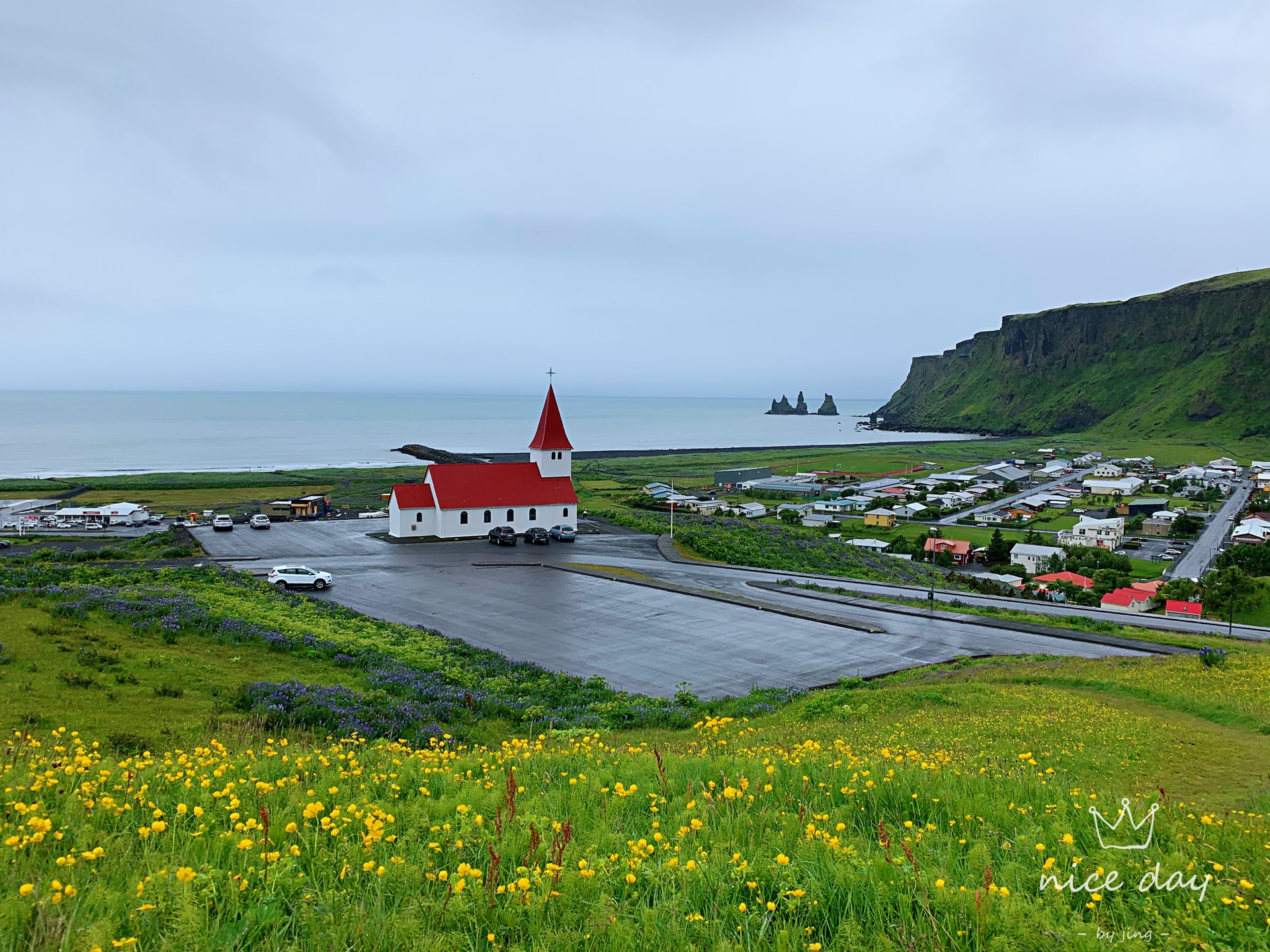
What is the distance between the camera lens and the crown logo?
529cm

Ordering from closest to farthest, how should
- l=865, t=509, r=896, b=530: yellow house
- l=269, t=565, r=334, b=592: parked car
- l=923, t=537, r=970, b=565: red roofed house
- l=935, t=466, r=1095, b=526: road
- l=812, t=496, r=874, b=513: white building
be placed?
l=269, t=565, r=334, b=592: parked car < l=923, t=537, r=970, b=565: red roofed house < l=865, t=509, r=896, b=530: yellow house < l=935, t=466, r=1095, b=526: road < l=812, t=496, r=874, b=513: white building

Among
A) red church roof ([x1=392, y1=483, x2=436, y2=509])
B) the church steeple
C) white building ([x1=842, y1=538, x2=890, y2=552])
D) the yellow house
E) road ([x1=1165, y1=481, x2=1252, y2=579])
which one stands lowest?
road ([x1=1165, y1=481, x2=1252, y2=579])

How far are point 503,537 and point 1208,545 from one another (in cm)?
7329

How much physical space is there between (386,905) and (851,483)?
4995 inches

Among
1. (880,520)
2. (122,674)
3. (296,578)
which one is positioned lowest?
(880,520)

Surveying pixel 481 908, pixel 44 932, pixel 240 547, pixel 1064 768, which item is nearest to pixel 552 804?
pixel 481 908

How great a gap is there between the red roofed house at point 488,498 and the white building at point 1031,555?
45.2 m

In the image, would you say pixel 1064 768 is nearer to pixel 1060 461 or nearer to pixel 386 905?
pixel 386 905

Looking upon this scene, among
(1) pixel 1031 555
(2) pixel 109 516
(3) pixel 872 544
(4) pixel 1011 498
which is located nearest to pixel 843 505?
(3) pixel 872 544

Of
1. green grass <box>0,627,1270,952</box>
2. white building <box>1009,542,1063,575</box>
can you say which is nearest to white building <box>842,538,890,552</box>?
white building <box>1009,542,1063,575</box>

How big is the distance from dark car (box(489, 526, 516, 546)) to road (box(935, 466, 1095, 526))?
64.6 m

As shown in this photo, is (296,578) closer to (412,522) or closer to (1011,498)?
(412,522)

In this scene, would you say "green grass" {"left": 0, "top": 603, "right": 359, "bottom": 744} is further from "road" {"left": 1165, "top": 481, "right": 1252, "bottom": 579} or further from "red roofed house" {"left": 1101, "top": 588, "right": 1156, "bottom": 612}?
"road" {"left": 1165, "top": 481, "right": 1252, "bottom": 579}

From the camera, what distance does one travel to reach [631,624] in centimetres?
2484
